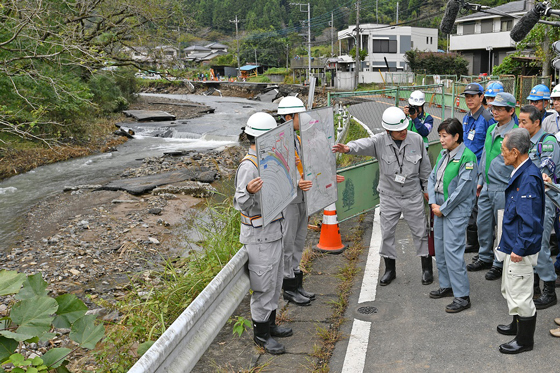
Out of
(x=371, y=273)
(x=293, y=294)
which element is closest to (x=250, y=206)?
(x=293, y=294)

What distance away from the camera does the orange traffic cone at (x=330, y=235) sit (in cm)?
685

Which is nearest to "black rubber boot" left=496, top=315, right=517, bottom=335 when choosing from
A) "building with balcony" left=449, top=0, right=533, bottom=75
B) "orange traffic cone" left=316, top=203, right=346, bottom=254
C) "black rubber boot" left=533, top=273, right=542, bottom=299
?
"black rubber boot" left=533, top=273, right=542, bottom=299

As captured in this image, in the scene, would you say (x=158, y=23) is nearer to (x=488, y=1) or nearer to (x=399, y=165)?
(x=399, y=165)

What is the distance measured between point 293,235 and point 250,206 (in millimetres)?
1232

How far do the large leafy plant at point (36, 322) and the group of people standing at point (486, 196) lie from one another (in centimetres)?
326

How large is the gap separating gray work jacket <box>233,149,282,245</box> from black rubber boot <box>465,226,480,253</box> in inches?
138

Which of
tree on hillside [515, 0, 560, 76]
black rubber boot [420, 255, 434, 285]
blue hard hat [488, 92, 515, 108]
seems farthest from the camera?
tree on hillside [515, 0, 560, 76]

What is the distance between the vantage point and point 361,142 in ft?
19.6

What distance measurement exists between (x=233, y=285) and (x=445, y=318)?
7.12ft

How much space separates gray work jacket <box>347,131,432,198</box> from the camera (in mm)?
5820

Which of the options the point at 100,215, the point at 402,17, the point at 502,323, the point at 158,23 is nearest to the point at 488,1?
the point at 402,17

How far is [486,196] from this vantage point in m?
5.97

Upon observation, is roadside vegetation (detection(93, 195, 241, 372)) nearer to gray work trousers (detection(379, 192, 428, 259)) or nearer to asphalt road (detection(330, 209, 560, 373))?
asphalt road (detection(330, 209, 560, 373))

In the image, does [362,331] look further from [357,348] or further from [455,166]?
[455,166]
